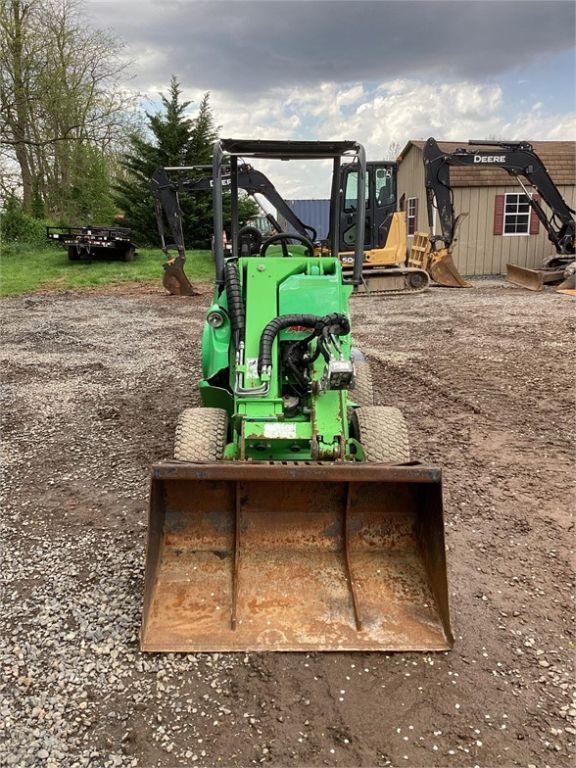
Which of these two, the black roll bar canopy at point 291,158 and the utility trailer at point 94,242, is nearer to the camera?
the black roll bar canopy at point 291,158

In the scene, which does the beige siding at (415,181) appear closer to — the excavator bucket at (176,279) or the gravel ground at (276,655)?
the excavator bucket at (176,279)

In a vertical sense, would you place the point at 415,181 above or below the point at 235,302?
above

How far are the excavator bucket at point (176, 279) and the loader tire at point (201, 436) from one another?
11051mm

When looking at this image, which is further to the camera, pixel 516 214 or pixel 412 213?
pixel 412 213

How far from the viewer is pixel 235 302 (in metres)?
4.00

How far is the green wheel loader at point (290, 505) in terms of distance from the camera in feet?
9.46

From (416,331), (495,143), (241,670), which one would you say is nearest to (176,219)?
(416,331)

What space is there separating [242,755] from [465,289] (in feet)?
45.5

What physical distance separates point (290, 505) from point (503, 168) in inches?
534

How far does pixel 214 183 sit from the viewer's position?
4.25 m

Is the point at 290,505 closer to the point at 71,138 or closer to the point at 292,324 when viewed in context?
the point at 292,324

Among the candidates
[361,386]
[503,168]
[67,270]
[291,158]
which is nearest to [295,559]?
[361,386]

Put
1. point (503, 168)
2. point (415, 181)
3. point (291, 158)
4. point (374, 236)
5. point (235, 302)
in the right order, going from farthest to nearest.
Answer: point (415, 181) → point (503, 168) → point (374, 236) → point (291, 158) → point (235, 302)

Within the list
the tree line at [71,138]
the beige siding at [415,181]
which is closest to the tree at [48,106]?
the tree line at [71,138]
